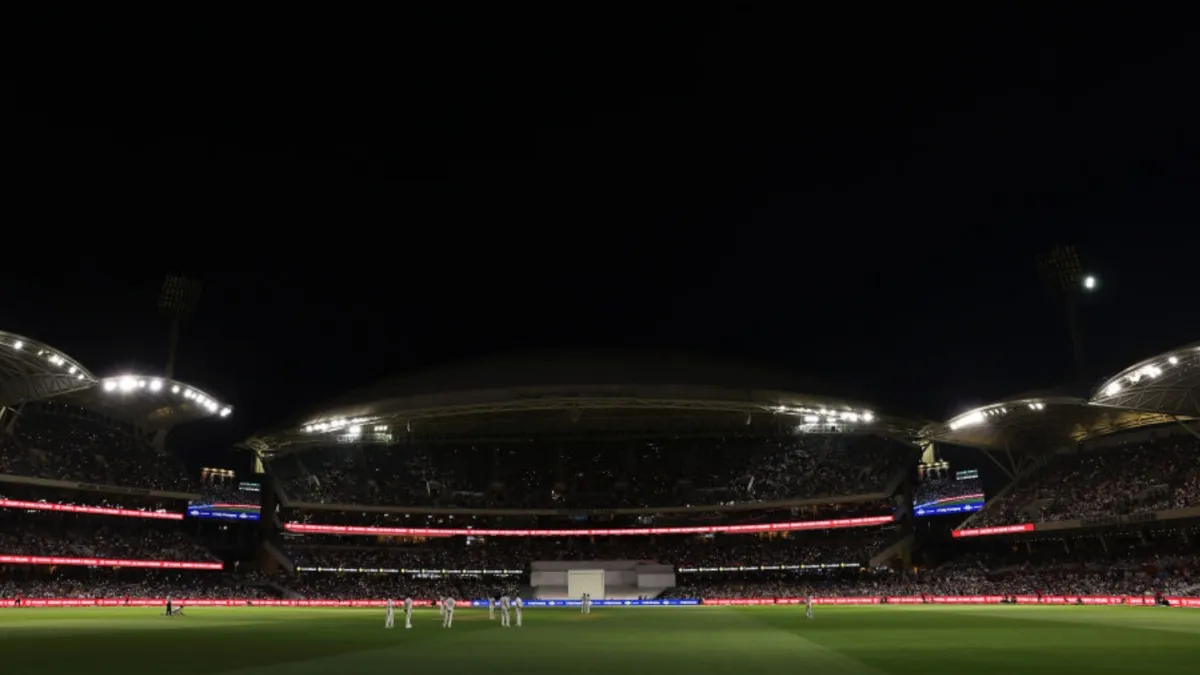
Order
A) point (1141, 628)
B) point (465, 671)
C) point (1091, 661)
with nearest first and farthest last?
point (465, 671) → point (1091, 661) → point (1141, 628)

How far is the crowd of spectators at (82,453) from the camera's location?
76125 millimetres

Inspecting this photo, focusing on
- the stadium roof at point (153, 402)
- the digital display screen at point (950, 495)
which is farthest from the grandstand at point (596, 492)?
the digital display screen at point (950, 495)

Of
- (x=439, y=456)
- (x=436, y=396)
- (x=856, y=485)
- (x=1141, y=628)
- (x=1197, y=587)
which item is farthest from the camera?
(x=439, y=456)

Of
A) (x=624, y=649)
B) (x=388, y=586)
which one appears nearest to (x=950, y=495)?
(x=388, y=586)

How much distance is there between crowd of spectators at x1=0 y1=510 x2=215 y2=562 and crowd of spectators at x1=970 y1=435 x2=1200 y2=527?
261ft

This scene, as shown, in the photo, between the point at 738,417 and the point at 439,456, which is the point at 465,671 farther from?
the point at 439,456

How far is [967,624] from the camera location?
36312mm

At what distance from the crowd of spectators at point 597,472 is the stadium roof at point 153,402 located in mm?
13274

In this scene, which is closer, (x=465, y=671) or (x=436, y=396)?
(x=465, y=671)

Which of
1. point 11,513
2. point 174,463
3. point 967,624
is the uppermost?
point 174,463

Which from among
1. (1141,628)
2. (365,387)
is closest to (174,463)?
(365,387)

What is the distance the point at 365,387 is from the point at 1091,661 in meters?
81.3

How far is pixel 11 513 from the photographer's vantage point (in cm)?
7806

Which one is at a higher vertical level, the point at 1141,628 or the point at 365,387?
the point at 365,387
